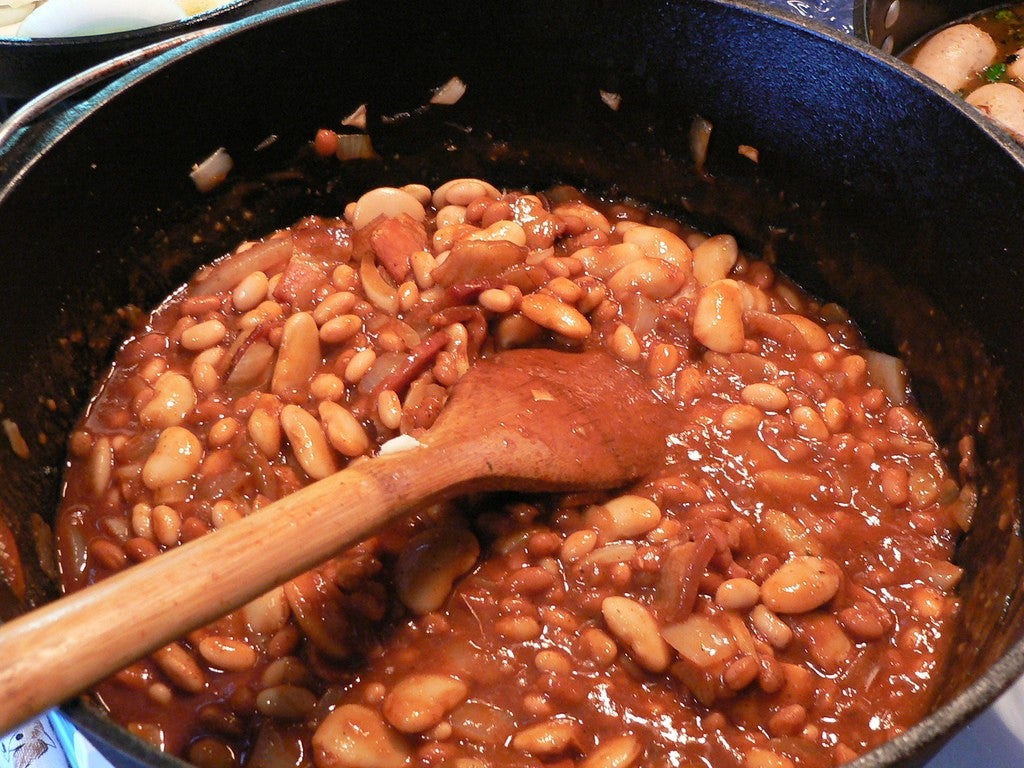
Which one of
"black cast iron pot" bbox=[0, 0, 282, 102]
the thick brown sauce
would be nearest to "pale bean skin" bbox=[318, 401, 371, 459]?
the thick brown sauce

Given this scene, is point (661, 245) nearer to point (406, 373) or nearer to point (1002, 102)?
point (406, 373)

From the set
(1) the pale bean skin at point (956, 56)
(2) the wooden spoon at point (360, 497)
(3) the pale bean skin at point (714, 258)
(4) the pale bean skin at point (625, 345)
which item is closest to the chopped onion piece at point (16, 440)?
(2) the wooden spoon at point (360, 497)

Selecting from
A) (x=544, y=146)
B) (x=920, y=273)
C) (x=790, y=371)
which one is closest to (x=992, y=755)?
(x=790, y=371)

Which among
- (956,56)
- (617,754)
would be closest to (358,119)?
(617,754)

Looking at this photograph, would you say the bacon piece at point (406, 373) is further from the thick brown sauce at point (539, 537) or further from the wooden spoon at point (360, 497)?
the wooden spoon at point (360, 497)

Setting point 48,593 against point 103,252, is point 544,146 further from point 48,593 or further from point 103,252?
point 48,593

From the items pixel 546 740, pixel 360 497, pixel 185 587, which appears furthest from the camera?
Answer: pixel 546 740
